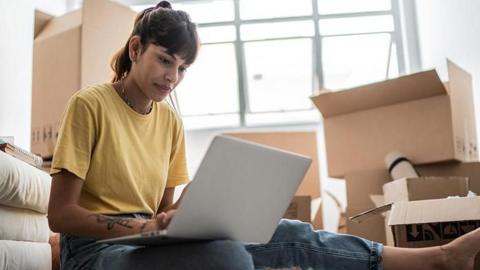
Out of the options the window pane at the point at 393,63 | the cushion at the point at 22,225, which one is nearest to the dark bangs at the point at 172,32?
the cushion at the point at 22,225

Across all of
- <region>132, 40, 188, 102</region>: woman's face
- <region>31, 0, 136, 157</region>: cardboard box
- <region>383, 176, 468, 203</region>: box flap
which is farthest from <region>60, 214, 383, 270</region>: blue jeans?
<region>31, 0, 136, 157</region>: cardboard box

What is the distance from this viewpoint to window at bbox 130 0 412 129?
3.45 m

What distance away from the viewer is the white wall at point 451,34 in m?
2.23

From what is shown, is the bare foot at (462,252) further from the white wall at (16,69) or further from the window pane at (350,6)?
the window pane at (350,6)

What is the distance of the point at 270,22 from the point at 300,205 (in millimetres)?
1611

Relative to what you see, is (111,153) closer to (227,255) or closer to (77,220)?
(77,220)

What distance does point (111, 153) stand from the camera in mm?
1006

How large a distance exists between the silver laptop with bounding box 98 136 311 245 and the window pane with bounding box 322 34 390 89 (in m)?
2.70

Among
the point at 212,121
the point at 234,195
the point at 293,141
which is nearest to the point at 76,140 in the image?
the point at 234,195

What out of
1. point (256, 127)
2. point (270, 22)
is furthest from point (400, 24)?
point (256, 127)

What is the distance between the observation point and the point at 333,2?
3455 mm

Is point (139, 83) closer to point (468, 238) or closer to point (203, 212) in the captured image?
point (203, 212)

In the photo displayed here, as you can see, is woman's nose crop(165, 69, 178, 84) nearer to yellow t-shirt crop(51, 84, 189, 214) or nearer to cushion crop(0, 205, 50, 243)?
yellow t-shirt crop(51, 84, 189, 214)

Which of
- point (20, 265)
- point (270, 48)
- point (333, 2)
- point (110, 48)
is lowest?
point (20, 265)
